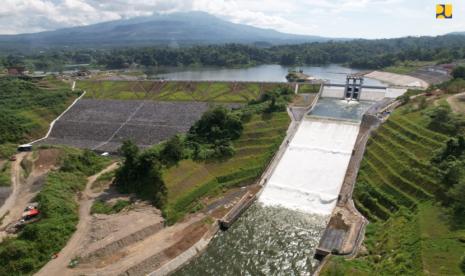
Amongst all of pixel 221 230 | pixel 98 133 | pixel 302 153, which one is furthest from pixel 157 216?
pixel 98 133

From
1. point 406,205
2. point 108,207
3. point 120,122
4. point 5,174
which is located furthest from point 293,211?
point 120,122

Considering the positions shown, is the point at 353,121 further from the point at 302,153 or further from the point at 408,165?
the point at 408,165

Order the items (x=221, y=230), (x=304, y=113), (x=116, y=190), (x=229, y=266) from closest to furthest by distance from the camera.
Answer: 1. (x=229, y=266)
2. (x=221, y=230)
3. (x=116, y=190)
4. (x=304, y=113)

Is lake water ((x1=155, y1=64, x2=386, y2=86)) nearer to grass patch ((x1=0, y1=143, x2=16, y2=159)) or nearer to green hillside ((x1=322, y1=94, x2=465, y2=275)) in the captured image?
green hillside ((x1=322, y1=94, x2=465, y2=275))

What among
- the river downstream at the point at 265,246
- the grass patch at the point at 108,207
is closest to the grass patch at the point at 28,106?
the grass patch at the point at 108,207

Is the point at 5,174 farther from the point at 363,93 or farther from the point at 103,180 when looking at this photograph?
the point at 363,93

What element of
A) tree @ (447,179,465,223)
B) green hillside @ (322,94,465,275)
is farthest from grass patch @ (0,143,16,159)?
tree @ (447,179,465,223)
